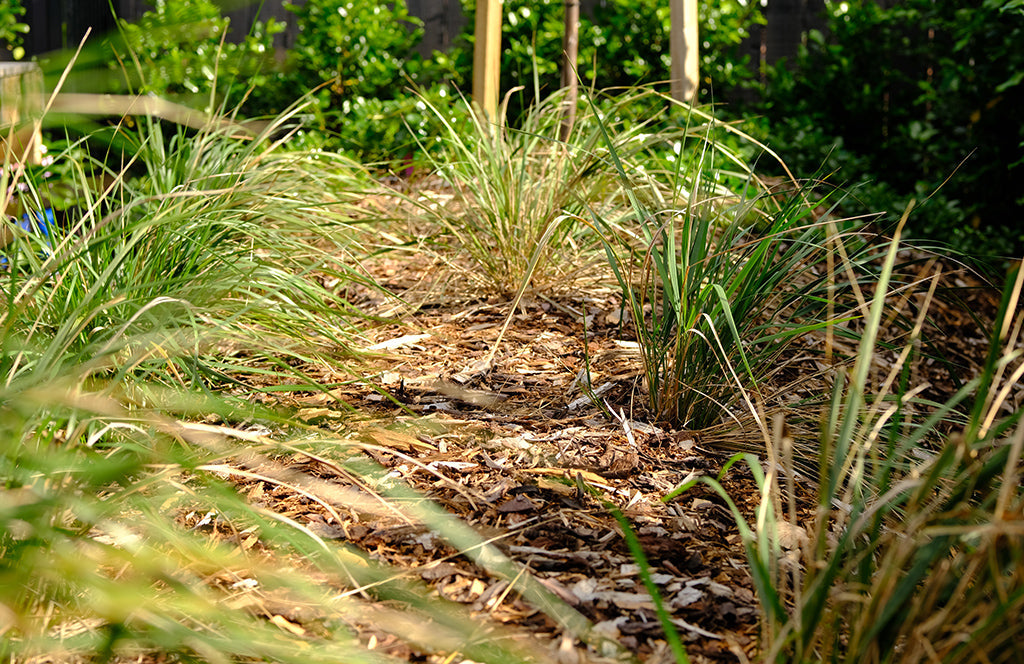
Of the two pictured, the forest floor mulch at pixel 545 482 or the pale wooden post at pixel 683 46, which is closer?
the forest floor mulch at pixel 545 482

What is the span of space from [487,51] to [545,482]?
8.88 ft

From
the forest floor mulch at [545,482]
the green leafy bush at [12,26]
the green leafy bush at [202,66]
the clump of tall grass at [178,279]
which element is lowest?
the forest floor mulch at [545,482]

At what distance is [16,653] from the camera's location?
1140 millimetres

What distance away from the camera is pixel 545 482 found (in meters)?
1.85

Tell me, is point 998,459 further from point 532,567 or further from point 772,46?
point 772,46

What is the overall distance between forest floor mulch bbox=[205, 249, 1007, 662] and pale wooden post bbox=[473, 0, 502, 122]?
5.24 ft

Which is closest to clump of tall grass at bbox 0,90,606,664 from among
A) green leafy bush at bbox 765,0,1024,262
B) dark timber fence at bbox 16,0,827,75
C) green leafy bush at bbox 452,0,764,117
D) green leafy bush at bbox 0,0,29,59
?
green leafy bush at bbox 765,0,1024,262

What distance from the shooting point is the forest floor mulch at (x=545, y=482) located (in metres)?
1.46

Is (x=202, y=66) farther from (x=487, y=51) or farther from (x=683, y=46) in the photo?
(x=683, y=46)

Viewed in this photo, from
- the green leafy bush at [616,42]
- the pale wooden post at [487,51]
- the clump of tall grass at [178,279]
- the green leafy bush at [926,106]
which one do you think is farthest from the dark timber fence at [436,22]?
the clump of tall grass at [178,279]

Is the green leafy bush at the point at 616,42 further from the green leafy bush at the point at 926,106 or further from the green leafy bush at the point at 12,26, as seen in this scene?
the green leafy bush at the point at 12,26

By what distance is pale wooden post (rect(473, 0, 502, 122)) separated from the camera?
4023 millimetres

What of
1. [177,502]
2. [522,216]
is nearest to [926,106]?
[522,216]

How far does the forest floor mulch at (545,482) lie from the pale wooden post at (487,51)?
1597mm
